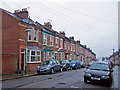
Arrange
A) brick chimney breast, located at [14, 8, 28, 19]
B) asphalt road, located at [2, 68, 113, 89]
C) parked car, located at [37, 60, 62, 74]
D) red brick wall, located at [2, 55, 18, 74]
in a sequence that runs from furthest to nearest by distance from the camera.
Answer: brick chimney breast, located at [14, 8, 28, 19], red brick wall, located at [2, 55, 18, 74], parked car, located at [37, 60, 62, 74], asphalt road, located at [2, 68, 113, 89]

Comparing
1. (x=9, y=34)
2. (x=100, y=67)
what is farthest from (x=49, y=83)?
(x=9, y=34)

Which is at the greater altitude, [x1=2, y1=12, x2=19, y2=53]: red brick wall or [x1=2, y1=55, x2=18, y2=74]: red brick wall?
[x1=2, y1=12, x2=19, y2=53]: red brick wall

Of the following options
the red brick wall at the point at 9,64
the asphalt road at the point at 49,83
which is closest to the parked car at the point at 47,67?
the red brick wall at the point at 9,64

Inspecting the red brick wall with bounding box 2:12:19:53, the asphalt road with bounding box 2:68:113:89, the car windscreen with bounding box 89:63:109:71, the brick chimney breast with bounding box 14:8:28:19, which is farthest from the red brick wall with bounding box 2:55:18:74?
the car windscreen with bounding box 89:63:109:71

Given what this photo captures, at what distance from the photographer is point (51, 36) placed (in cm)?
2638

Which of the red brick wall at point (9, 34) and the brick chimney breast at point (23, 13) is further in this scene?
the brick chimney breast at point (23, 13)

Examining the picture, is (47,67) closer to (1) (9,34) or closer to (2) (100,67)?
(2) (100,67)

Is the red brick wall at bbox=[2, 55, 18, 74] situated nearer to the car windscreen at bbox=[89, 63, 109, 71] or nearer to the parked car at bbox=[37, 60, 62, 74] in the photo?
the parked car at bbox=[37, 60, 62, 74]

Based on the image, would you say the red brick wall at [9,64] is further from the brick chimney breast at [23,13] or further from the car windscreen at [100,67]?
the car windscreen at [100,67]

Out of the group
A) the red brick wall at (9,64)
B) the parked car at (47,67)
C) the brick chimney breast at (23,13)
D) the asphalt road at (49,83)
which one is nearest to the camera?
the asphalt road at (49,83)

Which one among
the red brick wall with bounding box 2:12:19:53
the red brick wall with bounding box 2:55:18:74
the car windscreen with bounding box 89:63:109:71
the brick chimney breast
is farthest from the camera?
the brick chimney breast

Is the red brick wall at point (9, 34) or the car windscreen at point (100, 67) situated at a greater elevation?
the red brick wall at point (9, 34)

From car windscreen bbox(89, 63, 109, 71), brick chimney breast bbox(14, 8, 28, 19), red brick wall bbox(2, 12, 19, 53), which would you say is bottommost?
car windscreen bbox(89, 63, 109, 71)

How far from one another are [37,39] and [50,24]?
31.2 ft
